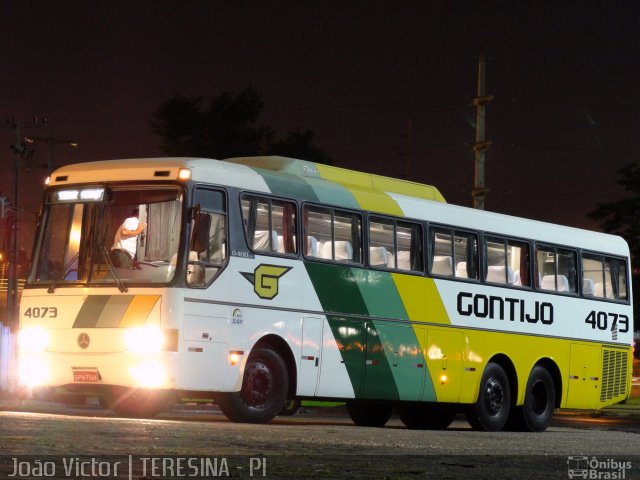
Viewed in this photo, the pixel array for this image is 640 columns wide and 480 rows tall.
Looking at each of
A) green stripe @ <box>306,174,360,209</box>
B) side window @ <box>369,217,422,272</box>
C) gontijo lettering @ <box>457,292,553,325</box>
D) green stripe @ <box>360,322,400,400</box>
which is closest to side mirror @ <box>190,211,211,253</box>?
green stripe @ <box>306,174,360,209</box>

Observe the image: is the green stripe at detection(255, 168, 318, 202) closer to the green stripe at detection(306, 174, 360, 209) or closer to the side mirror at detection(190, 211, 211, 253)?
the green stripe at detection(306, 174, 360, 209)

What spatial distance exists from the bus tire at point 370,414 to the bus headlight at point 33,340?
7.22 meters

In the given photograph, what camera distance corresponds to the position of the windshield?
18.4m

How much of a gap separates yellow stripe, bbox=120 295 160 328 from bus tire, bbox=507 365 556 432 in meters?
8.64

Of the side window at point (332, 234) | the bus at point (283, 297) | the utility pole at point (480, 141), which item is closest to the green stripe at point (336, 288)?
the bus at point (283, 297)

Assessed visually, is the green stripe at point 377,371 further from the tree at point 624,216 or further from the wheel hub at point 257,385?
the tree at point 624,216

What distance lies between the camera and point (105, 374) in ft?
60.0

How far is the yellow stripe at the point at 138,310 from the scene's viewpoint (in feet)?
59.4

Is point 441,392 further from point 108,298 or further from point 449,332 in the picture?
point 108,298

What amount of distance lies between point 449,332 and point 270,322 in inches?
177

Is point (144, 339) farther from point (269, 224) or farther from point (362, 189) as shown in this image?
point (362, 189)

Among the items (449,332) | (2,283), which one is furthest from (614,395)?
(2,283)

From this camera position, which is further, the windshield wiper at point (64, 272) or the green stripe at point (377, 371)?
the green stripe at point (377, 371)

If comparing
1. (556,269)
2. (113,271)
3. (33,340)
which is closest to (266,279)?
(113,271)
